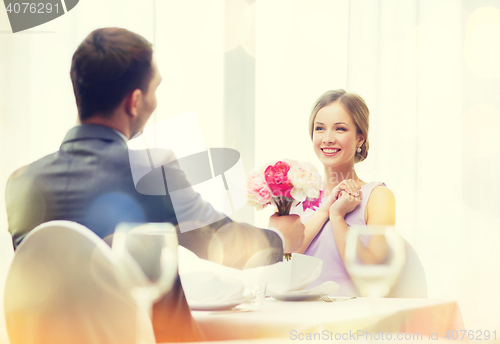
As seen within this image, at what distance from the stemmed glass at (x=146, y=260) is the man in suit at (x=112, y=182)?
22mm

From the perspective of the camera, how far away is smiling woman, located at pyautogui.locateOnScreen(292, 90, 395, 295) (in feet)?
5.33

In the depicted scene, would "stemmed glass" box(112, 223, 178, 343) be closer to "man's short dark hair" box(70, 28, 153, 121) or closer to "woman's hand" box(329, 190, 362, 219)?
"man's short dark hair" box(70, 28, 153, 121)

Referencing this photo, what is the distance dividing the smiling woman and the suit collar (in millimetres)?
992

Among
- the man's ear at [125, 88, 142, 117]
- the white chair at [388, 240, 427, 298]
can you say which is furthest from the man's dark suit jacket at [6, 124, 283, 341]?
the white chair at [388, 240, 427, 298]

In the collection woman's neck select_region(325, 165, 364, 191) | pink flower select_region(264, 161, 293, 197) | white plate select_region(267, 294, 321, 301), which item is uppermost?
pink flower select_region(264, 161, 293, 197)

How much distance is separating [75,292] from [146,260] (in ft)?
0.94

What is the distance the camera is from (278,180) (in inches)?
37.7

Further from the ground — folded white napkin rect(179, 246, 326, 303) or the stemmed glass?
the stemmed glass

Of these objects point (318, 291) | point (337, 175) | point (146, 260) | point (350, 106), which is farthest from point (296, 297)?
point (350, 106)

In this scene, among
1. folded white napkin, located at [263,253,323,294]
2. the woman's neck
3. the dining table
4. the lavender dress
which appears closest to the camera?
the dining table

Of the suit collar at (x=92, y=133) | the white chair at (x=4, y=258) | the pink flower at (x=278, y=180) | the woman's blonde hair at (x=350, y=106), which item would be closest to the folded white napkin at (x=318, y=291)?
the pink flower at (x=278, y=180)

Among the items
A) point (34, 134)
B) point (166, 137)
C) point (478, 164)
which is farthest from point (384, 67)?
point (34, 134)

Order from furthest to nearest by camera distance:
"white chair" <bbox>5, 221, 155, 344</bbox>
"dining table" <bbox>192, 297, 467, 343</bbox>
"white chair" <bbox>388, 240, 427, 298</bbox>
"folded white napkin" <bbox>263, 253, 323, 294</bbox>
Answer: "white chair" <bbox>388, 240, 427, 298</bbox>
"folded white napkin" <bbox>263, 253, 323, 294</bbox>
"dining table" <bbox>192, 297, 467, 343</bbox>
"white chair" <bbox>5, 221, 155, 344</bbox>

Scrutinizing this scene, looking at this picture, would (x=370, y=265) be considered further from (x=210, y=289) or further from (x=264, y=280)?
(x=210, y=289)
